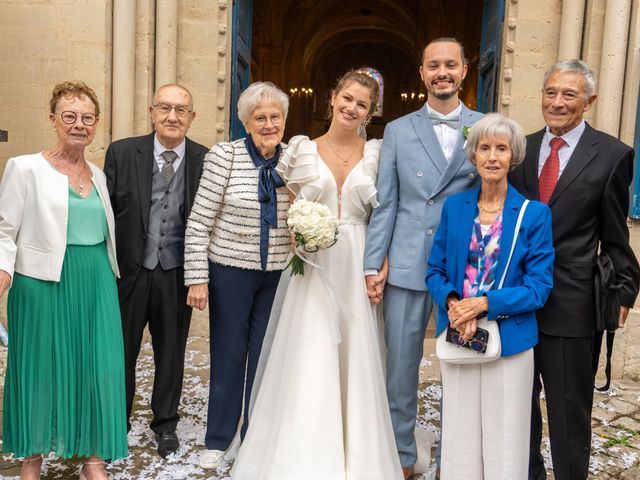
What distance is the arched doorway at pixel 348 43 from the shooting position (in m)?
15.4

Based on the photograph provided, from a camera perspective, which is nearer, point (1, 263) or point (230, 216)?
point (1, 263)

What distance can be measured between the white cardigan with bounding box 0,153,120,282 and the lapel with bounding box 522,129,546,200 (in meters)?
2.14

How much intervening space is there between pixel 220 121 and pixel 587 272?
12.5ft

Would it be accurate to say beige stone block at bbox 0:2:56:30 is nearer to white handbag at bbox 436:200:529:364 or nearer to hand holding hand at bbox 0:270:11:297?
hand holding hand at bbox 0:270:11:297

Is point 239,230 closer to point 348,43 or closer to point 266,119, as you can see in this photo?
point 266,119

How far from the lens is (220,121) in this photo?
5539mm

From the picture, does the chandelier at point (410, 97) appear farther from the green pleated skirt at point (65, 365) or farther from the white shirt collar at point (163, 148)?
the green pleated skirt at point (65, 365)

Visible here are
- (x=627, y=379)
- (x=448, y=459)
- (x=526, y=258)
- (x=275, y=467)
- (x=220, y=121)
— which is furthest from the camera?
(x=220, y=121)

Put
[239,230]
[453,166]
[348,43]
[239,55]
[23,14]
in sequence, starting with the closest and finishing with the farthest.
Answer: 1. [453,166]
2. [239,230]
3. [23,14]
4. [239,55]
5. [348,43]

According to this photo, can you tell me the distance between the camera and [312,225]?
275cm

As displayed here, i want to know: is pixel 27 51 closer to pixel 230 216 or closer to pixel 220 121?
pixel 220 121

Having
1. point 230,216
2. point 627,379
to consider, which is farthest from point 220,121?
point 627,379

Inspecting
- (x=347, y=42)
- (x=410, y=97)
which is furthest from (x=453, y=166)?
(x=347, y=42)

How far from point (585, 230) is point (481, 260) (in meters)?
0.52
